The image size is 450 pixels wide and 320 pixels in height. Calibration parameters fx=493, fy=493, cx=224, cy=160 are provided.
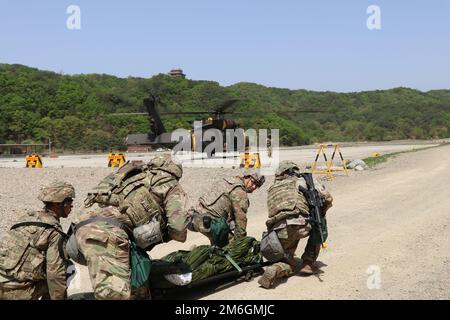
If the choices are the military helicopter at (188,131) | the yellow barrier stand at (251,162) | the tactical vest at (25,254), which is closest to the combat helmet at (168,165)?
the tactical vest at (25,254)

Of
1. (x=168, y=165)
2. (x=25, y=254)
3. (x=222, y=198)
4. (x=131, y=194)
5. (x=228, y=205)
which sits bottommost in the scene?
(x=25, y=254)

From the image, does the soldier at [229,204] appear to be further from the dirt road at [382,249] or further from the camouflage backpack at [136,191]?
the camouflage backpack at [136,191]

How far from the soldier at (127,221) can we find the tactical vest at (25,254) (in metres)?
0.53

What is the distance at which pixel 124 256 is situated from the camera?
4.46m

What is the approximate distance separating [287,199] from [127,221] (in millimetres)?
2442

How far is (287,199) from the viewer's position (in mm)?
6523

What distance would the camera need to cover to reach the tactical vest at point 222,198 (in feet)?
23.6

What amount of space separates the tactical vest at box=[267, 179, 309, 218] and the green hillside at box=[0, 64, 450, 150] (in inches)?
1755

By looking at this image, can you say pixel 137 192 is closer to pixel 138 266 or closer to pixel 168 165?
pixel 168 165

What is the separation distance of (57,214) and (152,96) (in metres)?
28.1

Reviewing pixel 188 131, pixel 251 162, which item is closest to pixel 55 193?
pixel 251 162

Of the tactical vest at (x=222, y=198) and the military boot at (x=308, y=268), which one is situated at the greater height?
the tactical vest at (x=222, y=198)

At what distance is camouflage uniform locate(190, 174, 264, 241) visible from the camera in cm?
716
